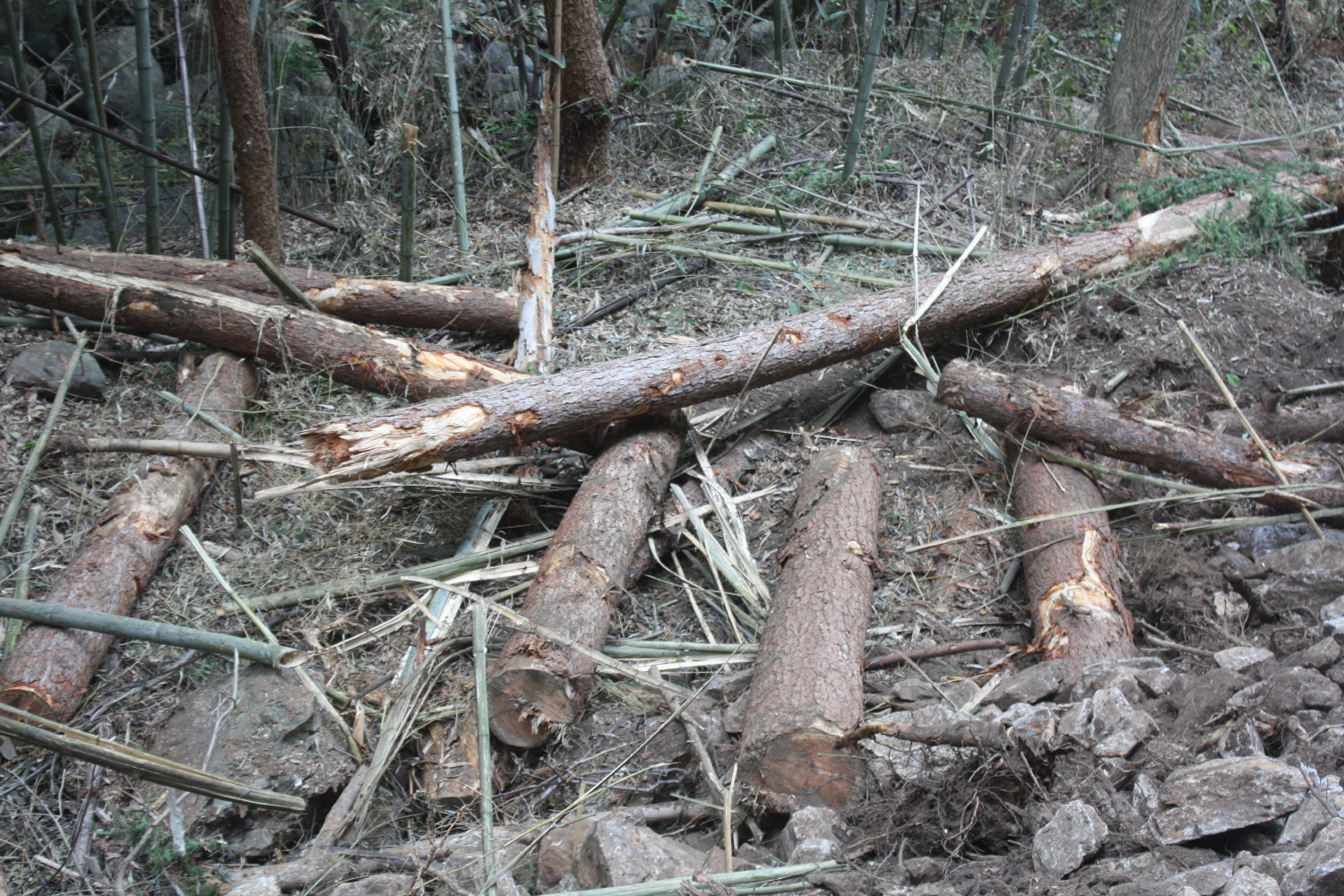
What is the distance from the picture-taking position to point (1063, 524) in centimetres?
326

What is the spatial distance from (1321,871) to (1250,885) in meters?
0.11

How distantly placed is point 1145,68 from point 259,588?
5.86 m

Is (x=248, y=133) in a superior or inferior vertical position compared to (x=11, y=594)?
superior

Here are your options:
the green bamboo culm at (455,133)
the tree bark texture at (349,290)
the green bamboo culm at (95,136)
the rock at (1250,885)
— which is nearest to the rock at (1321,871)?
the rock at (1250,885)

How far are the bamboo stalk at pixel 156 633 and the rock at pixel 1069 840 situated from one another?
1.91 m

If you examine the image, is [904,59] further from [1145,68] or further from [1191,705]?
[1191,705]

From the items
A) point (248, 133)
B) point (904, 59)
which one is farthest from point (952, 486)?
point (904, 59)

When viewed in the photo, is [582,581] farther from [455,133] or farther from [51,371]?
[455,133]

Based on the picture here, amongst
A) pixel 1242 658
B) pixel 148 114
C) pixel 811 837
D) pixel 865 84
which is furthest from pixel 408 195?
pixel 1242 658

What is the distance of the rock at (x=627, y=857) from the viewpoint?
2.03 meters

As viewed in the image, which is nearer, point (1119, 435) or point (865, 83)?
point (1119, 435)

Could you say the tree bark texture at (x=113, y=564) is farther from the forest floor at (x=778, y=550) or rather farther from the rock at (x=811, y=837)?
the rock at (x=811, y=837)

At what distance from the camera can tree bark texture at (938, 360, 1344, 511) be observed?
3396 mm

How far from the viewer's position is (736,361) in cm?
378
